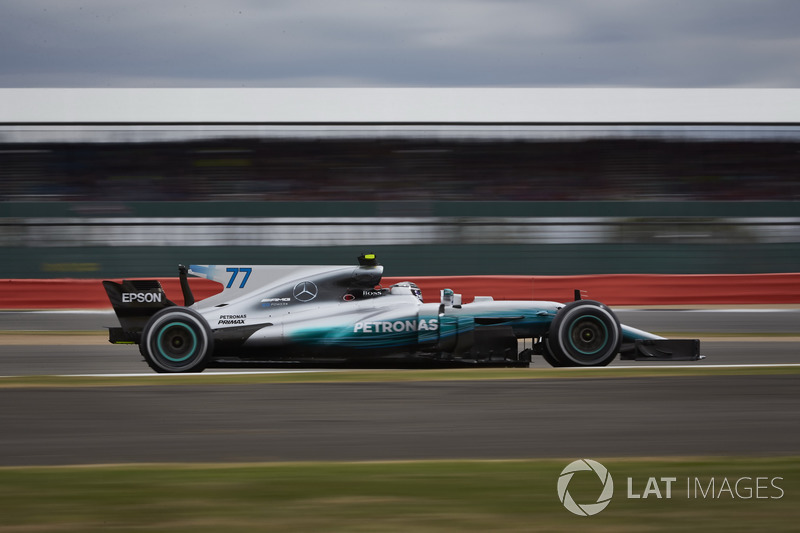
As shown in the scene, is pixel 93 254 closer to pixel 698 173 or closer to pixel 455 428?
pixel 698 173

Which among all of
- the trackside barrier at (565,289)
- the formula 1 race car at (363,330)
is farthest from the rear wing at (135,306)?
the trackside barrier at (565,289)

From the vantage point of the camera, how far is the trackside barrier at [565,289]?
693 inches

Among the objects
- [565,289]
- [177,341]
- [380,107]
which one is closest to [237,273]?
[177,341]

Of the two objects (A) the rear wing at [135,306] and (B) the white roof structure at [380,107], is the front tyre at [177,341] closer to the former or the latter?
(A) the rear wing at [135,306]

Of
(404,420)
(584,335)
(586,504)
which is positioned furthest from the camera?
(584,335)

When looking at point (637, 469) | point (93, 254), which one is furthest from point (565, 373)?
point (93, 254)

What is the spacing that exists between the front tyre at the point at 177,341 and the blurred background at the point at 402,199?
1235 cm

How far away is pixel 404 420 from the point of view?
6.11 m

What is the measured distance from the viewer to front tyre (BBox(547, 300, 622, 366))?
27.1 feet
